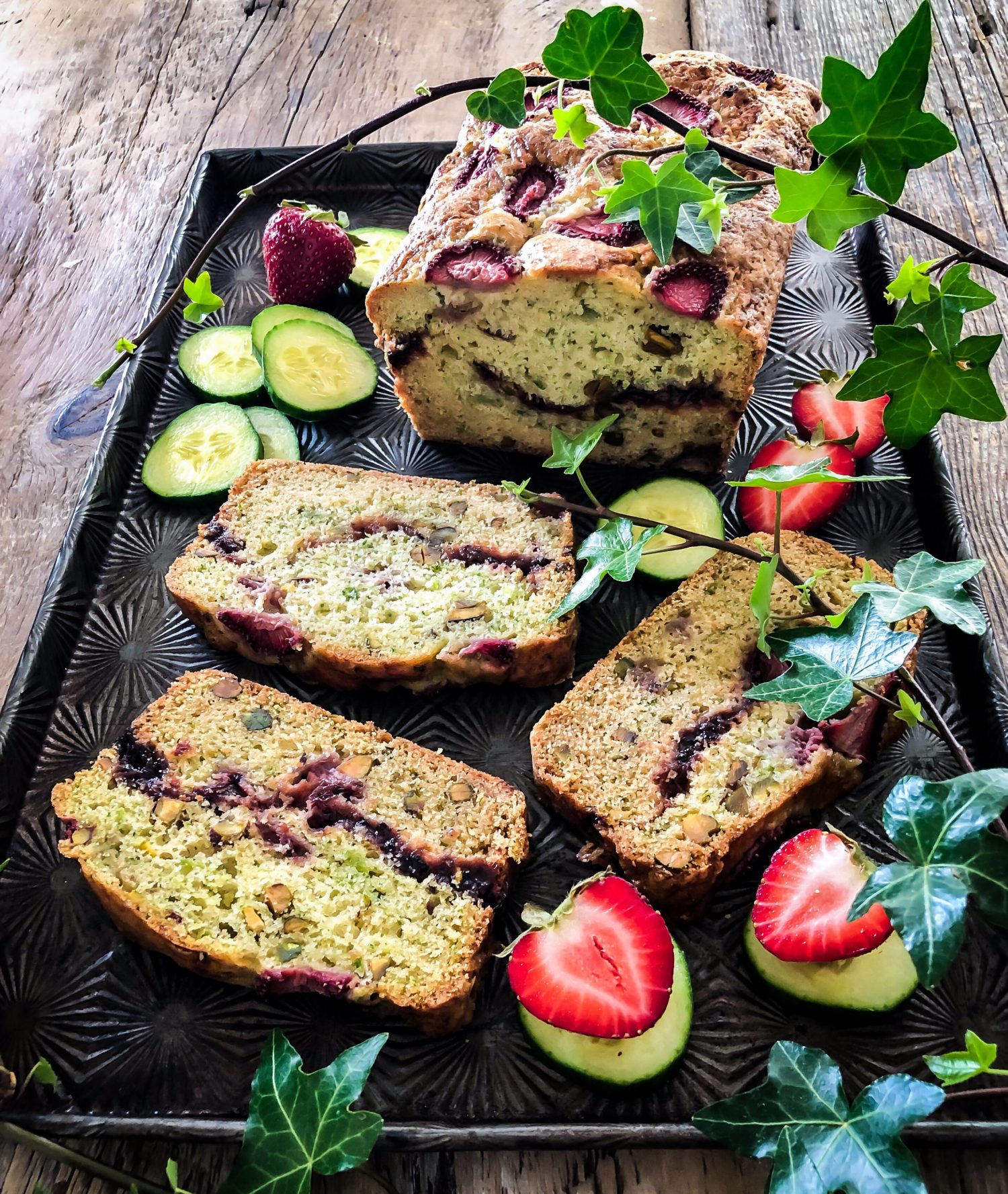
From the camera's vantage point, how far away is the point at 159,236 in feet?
13.9

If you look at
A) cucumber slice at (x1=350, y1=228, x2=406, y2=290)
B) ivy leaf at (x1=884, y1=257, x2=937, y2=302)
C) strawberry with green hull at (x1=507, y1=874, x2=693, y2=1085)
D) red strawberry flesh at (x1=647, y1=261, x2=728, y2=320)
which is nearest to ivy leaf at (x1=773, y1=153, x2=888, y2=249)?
ivy leaf at (x1=884, y1=257, x2=937, y2=302)

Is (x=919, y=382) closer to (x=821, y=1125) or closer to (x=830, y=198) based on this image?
(x=830, y=198)

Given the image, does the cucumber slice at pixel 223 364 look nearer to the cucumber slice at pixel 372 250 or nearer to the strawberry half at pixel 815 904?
the cucumber slice at pixel 372 250

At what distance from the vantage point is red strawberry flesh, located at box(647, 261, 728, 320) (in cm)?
281

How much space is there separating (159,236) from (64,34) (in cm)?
154

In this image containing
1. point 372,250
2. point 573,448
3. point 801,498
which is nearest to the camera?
point 573,448

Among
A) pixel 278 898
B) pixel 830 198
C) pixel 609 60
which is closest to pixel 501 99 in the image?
pixel 609 60

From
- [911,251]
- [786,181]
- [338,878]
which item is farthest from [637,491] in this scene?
[911,251]

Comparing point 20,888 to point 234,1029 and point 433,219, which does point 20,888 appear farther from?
point 433,219

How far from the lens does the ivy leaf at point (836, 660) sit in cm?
208

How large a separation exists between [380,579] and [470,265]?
34.5 inches

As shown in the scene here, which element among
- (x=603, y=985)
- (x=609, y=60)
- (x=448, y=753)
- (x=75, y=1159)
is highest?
(x=609, y=60)

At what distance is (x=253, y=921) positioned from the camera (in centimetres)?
234

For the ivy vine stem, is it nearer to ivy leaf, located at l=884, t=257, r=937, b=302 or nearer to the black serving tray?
the black serving tray
